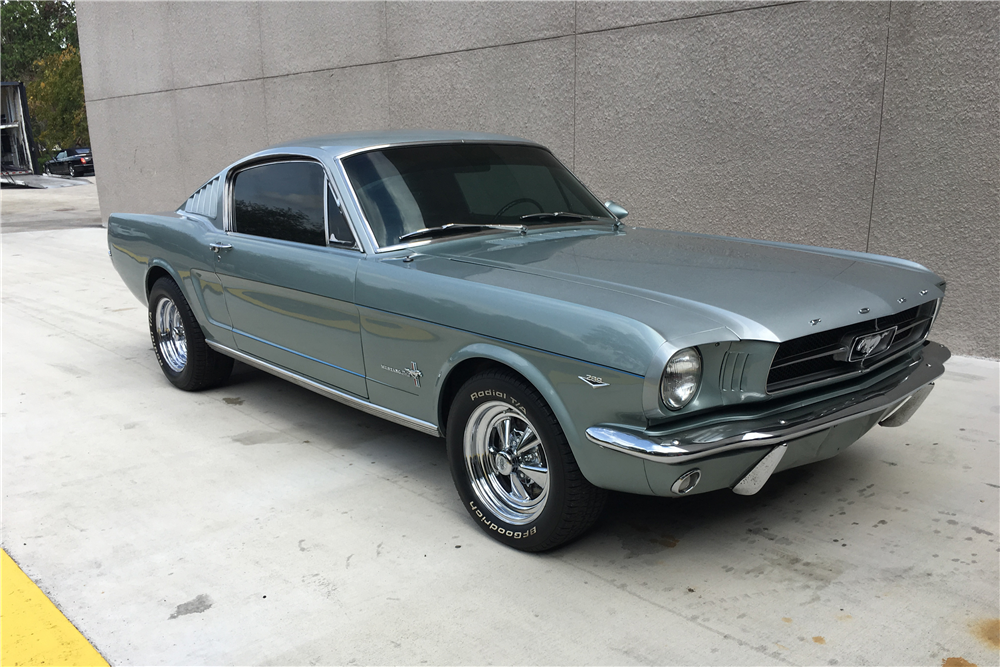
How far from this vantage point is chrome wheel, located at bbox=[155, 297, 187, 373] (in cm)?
566

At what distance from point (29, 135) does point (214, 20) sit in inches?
877

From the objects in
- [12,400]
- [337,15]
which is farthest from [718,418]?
[337,15]

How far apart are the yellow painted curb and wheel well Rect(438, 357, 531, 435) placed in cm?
154

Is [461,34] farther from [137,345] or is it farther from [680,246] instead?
[680,246]

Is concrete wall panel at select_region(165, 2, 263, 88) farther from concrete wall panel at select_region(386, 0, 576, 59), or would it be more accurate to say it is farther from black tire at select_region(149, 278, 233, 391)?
black tire at select_region(149, 278, 233, 391)

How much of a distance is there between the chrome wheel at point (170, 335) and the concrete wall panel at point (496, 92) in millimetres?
4038

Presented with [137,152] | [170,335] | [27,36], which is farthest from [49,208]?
[27,36]

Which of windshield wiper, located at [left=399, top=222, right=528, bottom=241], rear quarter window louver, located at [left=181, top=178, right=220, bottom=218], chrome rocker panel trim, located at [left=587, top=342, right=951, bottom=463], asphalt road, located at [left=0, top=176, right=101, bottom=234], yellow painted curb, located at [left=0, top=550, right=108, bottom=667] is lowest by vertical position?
yellow painted curb, located at [left=0, top=550, right=108, bottom=667]

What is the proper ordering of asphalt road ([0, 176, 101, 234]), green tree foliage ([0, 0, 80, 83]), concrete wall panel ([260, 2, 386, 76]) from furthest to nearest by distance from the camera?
green tree foliage ([0, 0, 80, 83])
asphalt road ([0, 176, 101, 234])
concrete wall panel ([260, 2, 386, 76])

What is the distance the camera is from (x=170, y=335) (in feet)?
18.9

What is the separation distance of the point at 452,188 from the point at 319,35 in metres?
7.57

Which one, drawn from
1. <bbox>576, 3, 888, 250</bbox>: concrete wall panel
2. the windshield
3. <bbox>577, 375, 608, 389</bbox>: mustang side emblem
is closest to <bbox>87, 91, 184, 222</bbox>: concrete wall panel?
<bbox>576, 3, 888, 250</bbox>: concrete wall panel

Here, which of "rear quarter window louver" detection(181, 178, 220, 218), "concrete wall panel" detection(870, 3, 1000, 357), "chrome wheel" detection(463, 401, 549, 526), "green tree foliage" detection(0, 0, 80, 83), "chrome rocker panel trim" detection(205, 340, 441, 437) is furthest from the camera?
"green tree foliage" detection(0, 0, 80, 83)

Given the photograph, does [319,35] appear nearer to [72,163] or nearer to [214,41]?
[214,41]
